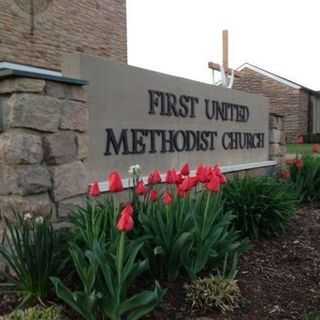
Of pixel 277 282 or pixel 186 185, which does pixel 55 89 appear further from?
pixel 277 282

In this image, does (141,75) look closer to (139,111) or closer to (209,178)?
(139,111)

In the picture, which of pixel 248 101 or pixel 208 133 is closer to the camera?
pixel 208 133

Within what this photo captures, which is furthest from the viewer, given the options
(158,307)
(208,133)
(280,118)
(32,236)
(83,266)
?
(280,118)

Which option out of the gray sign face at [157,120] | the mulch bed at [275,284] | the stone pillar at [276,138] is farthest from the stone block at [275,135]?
the mulch bed at [275,284]

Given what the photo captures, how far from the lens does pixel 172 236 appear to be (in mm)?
3340

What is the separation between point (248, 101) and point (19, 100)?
502cm

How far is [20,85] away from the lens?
3490mm

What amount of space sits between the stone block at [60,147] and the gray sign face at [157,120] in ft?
1.62

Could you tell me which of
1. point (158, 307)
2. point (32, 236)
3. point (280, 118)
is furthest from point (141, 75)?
point (280, 118)

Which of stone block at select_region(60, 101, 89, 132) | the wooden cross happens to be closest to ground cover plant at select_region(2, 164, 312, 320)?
stone block at select_region(60, 101, 89, 132)

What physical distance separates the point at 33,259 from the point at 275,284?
185 cm

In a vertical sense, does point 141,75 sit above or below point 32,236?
above

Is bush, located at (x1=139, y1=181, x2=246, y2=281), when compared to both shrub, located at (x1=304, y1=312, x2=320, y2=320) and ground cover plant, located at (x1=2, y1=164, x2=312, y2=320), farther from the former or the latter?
shrub, located at (x1=304, y1=312, x2=320, y2=320)

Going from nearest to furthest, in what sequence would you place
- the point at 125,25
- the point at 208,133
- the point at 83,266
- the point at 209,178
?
the point at 83,266 < the point at 209,178 < the point at 208,133 < the point at 125,25
